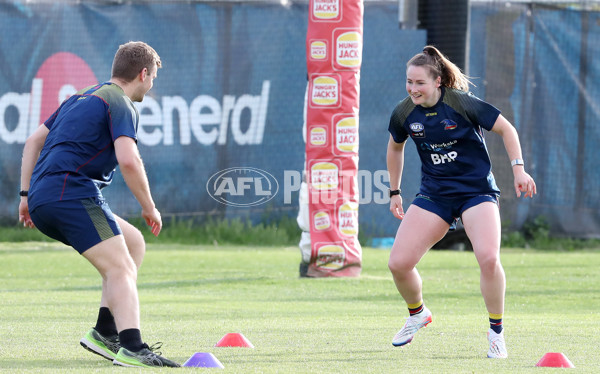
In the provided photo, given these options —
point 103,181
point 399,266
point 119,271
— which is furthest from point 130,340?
point 399,266

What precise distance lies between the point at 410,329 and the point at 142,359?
78.3 inches

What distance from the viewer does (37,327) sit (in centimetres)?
746

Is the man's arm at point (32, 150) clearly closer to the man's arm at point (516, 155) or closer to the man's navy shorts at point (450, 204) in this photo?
the man's navy shorts at point (450, 204)

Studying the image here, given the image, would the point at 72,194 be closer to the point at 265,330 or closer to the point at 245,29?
the point at 265,330

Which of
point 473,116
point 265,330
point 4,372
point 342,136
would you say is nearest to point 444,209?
point 473,116

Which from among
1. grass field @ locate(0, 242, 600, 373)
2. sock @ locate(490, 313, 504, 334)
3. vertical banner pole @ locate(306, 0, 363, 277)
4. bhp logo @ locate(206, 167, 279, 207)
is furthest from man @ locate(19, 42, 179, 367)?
bhp logo @ locate(206, 167, 279, 207)

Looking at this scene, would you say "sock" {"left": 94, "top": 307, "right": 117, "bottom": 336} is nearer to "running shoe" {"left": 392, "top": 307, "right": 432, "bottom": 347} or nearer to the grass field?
the grass field

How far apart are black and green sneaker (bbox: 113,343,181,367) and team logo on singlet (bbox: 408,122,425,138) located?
227 cm

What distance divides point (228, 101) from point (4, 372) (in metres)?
11.7

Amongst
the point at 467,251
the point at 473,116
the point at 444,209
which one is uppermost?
the point at 473,116

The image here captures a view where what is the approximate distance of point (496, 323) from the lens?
6.21m

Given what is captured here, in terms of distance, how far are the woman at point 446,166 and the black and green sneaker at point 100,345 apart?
186 centimetres

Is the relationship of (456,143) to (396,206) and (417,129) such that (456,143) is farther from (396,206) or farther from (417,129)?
(396,206)

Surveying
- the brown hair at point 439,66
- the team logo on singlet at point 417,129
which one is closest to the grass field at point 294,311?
the team logo on singlet at point 417,129
